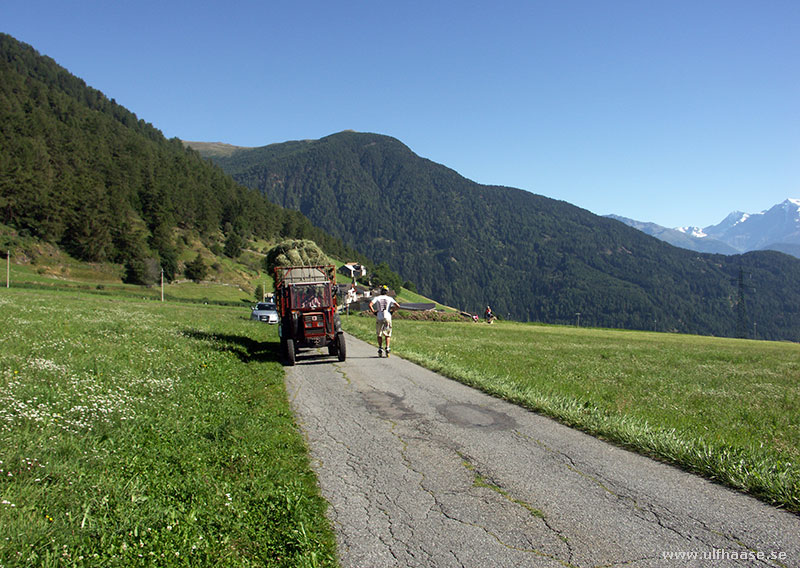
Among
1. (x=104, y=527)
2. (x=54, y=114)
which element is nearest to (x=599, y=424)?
(x=104, y=527)

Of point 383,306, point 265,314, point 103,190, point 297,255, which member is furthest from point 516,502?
point 103,190

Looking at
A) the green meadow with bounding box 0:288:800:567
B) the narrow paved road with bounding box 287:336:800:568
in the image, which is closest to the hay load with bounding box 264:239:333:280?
the green meadow with bounding box 0:288:800:567

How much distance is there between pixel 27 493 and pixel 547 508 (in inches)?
193

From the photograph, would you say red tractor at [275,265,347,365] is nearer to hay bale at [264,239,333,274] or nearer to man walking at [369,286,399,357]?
man walking at [369,286,399,357]

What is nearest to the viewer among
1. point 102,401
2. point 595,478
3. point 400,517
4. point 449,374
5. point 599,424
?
point 400,517

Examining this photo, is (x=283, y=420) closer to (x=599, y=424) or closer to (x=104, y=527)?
(x=104, y=527)

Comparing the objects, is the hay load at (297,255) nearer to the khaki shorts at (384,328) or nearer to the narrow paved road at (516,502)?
the khaki shorts at (384,328)

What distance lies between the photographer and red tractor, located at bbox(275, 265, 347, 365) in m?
17.1

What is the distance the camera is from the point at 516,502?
205 inches

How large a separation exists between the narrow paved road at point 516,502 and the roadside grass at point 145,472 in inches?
21.6

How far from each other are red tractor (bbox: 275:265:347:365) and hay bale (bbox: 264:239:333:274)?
3108 centimetres

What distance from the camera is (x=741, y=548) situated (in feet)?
13.9

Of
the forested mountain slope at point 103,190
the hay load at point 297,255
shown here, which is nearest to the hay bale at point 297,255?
the hay load at point 297,255

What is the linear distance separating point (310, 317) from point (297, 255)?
36300 millimetres
